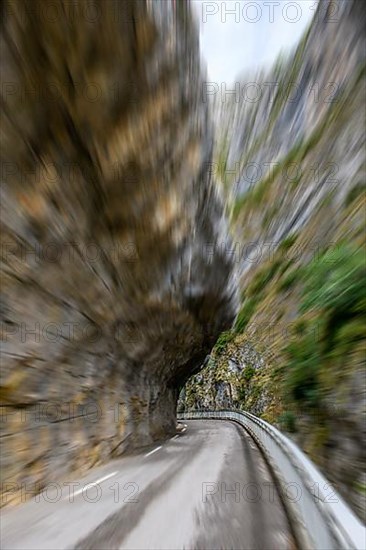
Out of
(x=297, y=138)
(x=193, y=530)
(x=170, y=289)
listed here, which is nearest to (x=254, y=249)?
(x=297, y=138)

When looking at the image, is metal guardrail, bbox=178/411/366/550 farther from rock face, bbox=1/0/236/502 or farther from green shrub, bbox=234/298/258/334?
green shrub, bbox=234/298/258/334

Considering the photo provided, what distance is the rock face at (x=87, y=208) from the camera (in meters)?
5.78

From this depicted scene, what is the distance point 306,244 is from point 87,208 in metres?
10.7

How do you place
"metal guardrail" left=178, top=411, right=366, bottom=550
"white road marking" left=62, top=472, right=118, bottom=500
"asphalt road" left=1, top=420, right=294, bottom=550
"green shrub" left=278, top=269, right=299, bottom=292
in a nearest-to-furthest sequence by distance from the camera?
1. "metal guardrail" left=178, top=411, right=366, bottom=550
2. "asphalt road" left=1, top=420, right=294, bottom=550
3. "white road marking" left=62, top=472, right=118, bottom=500
4. "green shrub" left=278, top=269, right=299, bottom=292

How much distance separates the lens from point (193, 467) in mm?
8195

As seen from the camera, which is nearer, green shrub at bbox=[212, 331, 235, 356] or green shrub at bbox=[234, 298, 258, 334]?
green shrub at bbox=[234, 298, 258, 334]

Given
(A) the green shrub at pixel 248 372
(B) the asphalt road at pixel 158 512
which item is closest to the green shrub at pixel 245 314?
(A) the green shrub at pixel 248 372

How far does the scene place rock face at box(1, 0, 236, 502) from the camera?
228 inches

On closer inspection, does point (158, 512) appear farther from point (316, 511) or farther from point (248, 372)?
point (248, 372)

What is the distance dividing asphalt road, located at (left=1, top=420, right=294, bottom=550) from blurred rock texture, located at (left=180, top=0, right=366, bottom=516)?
1.19 meters

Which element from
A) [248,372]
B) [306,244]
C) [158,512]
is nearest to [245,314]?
[248,372]

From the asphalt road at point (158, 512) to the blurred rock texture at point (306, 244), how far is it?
1190 millimetres

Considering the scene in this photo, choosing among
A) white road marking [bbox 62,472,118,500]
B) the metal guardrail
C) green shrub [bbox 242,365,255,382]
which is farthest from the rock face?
green shrub [bbox 242,365,255,382]

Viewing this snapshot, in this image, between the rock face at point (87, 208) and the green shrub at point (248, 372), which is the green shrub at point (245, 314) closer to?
the green shrub at point (248, 372)
